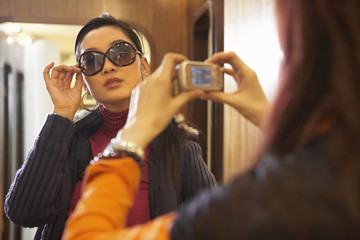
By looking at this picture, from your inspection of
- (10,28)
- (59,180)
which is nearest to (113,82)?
(59,180)

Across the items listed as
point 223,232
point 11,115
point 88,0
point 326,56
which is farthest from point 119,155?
point 11,115

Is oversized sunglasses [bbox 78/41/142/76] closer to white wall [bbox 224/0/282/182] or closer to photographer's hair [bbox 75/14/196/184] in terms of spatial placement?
photographer's hair [bbox 75/14/196/184]

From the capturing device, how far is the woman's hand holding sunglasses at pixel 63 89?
1.17 meters

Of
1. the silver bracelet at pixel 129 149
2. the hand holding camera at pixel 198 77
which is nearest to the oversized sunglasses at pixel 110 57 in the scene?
the hand holding camera at pixel 198 77

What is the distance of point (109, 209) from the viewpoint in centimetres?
56

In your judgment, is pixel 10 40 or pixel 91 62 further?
pixel 10 40

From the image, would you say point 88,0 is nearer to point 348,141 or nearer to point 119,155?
point 119,155

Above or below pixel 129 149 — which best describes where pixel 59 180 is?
below

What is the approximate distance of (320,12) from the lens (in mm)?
465

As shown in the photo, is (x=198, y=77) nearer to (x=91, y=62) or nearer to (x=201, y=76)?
(x=201, y=76)

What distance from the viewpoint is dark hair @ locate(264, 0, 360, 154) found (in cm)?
44

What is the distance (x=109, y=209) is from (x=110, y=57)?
709 millimetres

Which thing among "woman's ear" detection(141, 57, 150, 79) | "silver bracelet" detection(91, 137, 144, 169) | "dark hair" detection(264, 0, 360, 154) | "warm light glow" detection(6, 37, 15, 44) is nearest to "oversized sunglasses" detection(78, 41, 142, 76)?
"woman's ear" detection(141, 57, 150, 79)

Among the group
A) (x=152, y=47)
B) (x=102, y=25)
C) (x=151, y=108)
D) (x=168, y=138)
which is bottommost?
(x=168, y=138)
